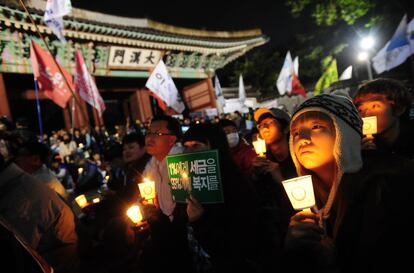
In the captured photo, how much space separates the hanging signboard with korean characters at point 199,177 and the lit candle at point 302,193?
0.88 metres

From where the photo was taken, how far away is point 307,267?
123cm

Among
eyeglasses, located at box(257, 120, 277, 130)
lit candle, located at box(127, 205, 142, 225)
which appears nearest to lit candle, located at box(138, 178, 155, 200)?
lit candle, located at box(127, 205, 142, 225)

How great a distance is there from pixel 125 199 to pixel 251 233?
2656 mm

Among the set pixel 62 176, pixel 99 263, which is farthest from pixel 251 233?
pixel 62 176

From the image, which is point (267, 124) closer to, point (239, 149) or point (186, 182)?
point (239, 149)

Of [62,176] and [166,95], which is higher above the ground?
[166,95]

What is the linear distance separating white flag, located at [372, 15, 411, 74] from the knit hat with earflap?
1008cm

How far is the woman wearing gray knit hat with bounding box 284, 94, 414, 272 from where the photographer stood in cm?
127

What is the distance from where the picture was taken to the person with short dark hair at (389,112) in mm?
2926

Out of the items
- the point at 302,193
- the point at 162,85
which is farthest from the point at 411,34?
the point at 302,193

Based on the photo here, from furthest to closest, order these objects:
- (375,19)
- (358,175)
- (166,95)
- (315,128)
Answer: (375,19) → (166,95) → (315,128) → (358,175)

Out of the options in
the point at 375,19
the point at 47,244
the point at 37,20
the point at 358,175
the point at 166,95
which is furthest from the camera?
the point at 375,19

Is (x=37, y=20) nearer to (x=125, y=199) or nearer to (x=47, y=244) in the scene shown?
(x=125, y=199)

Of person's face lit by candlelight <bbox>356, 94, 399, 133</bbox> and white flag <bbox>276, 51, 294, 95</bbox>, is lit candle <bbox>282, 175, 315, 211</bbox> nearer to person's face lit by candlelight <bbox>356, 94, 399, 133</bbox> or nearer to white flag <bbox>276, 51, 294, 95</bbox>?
person's face lit by candlelight <bbox>356, 94, 399, 133</bbox>
